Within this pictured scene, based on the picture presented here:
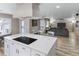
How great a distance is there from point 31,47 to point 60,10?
0.70 metres

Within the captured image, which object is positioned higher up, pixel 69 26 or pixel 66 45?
pixel 69 26

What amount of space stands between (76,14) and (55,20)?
1.05ft

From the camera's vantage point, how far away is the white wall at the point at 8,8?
61.2 inches

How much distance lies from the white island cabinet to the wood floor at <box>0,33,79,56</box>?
0.29ft

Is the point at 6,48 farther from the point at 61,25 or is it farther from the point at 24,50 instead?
the point at 61,25

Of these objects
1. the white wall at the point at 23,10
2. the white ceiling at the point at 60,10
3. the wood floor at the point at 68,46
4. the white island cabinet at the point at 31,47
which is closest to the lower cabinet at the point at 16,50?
the white island cabinet at the point at 31,47

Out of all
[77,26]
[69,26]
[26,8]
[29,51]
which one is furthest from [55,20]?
[29,51]

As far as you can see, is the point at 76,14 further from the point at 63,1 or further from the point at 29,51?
the point at 29,51

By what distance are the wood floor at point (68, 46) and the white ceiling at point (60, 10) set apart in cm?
33

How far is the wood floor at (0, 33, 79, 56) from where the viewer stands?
149 centimetres

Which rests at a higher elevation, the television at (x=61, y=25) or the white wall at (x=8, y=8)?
the white wall at (x=8, y=8)

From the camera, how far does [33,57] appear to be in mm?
1548

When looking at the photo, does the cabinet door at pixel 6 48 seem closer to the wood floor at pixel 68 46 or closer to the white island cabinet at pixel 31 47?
the white island cabinet at pixel 31 47

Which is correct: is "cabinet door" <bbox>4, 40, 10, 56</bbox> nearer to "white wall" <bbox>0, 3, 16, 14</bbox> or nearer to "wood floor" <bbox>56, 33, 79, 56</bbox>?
"white wall" <bbox>0, 3, 16, 14</bbox>
